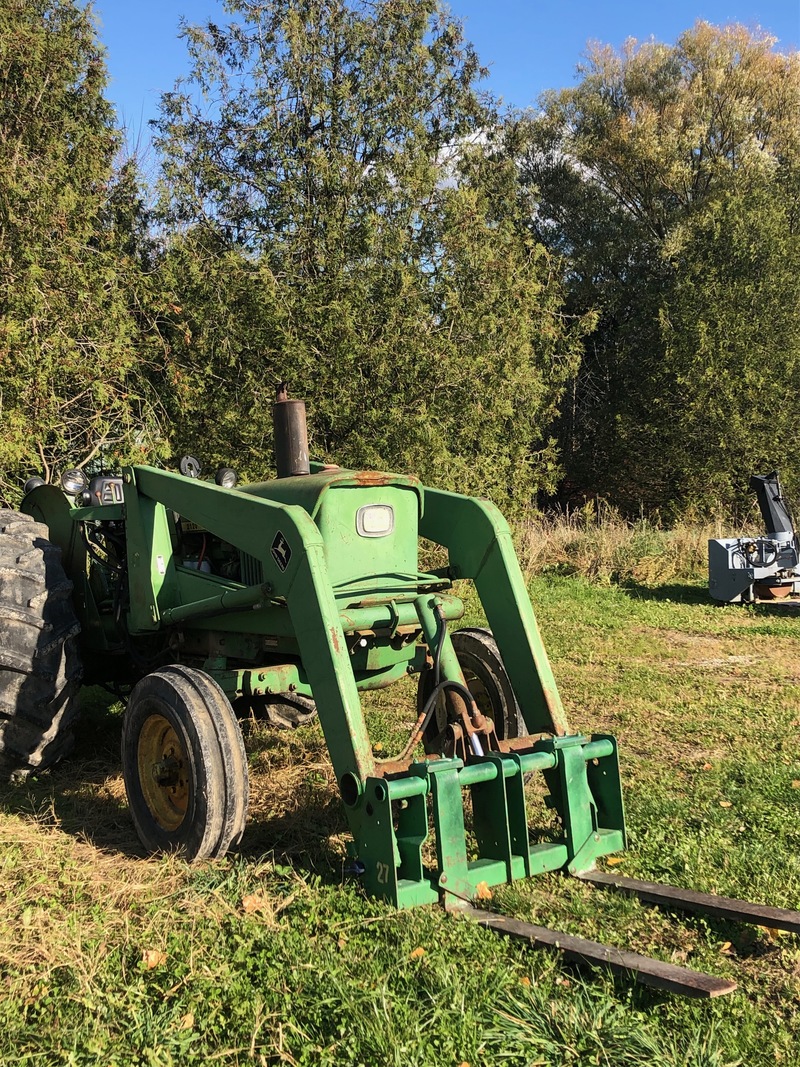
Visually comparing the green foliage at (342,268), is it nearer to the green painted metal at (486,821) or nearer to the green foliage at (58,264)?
the green foliage at (58,264)

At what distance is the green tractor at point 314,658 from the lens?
3.52m

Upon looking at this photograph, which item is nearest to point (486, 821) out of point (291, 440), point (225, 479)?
point (291, 440)

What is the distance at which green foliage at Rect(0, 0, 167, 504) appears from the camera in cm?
924

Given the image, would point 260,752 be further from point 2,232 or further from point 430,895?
point 2,232

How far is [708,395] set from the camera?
18641 millimetres

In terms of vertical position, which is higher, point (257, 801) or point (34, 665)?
point (34, 665)

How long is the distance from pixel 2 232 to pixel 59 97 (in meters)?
2.36

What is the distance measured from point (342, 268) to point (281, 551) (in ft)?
30.2

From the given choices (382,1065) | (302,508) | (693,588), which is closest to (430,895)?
(382,1065)

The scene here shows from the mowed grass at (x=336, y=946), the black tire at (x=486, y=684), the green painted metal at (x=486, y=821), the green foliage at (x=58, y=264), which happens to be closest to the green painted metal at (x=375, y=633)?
the green painted metal at (x=486, y=821)

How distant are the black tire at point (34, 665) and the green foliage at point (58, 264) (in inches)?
190

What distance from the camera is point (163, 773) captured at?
13.1 ft

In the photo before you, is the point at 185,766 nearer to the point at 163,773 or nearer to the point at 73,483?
the point at 163,773

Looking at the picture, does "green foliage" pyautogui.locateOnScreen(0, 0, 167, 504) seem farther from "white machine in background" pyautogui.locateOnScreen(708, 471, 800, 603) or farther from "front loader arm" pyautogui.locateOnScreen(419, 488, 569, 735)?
"white machine in background" pyautogui.locateOnScreen(708, 471, 800, 603)
